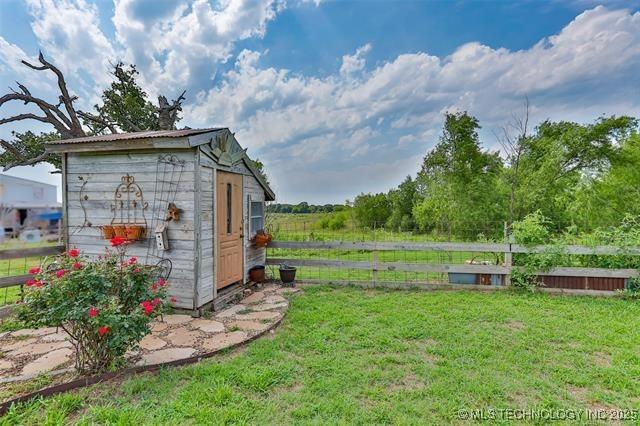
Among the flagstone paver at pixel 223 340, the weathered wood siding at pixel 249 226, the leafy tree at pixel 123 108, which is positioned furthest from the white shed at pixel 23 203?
the leafy tree at pixel 123 108

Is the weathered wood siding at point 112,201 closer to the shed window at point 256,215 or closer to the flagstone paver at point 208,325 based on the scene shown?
the flagstone paver at point 208,325

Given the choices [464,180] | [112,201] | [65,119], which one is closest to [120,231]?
[112,201]

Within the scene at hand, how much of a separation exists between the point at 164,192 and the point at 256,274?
7.60 feet

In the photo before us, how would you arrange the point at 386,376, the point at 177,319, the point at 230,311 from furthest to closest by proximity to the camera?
the point at 230,311 < the point at 177,319 < the point at 386,376

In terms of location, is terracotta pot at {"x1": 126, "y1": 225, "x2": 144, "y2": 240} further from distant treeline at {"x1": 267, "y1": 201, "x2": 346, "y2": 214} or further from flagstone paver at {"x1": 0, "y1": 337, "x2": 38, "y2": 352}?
distant treeline at {"x1": 267, "y1": 201, "x2": 346, "y2": 214}

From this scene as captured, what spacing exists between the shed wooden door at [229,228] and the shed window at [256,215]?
489 millimetres

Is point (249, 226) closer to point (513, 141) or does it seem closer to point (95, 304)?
point (95, 304)

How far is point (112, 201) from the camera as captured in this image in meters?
4.32

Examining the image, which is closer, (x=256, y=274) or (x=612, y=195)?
(x=256, y=274)

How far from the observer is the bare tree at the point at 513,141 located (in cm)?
798

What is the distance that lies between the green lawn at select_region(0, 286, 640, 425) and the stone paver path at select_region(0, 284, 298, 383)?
0.90ft

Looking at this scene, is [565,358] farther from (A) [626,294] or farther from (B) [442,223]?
(B) [442,223]

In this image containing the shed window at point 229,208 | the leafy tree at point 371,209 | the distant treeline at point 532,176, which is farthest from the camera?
the leafy tree at point 371,209

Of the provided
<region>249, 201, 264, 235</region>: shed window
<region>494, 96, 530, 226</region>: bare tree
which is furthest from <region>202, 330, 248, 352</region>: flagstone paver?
<region>494, 96, 530, 226</region>: bare tree
